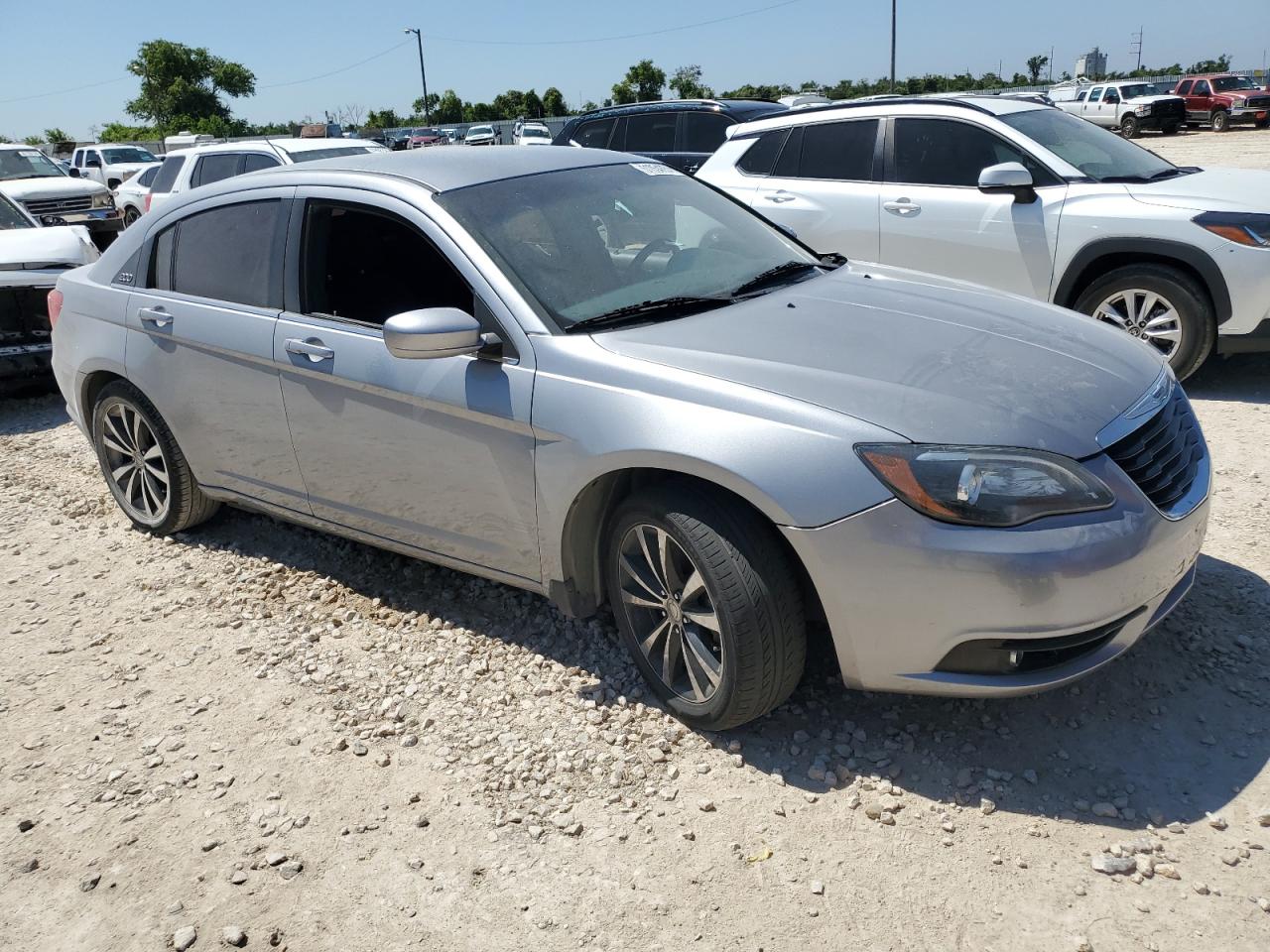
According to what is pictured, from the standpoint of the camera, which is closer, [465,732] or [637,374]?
[637,374]

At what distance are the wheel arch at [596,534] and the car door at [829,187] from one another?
4213 mm

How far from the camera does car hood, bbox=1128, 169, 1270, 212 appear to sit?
6008 millimetres

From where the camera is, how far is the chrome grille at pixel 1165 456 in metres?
2.86

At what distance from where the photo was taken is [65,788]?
3256mm

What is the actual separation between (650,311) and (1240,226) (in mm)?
4235

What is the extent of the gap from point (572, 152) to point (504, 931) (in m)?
2.97

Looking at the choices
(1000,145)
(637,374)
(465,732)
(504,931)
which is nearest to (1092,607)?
(637,374)

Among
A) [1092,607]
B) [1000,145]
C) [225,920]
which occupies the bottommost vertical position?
[225,920]

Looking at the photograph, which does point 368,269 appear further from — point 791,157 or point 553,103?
point 553,103

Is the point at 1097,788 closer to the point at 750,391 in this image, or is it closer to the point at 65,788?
the point at 750,391

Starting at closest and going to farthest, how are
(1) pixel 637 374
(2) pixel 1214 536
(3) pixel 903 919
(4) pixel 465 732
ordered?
(3) pixel 903 919
(1) pixel 637 374
(4) pixel 465 732
(2) pixel 1214 536

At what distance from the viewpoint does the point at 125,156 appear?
27969mm

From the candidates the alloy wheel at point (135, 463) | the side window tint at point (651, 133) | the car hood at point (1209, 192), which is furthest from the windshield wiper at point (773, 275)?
the side window tint at point (651, 133)

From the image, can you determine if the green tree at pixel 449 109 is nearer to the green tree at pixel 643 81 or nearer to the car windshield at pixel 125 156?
the green tree at pixel 643 81
